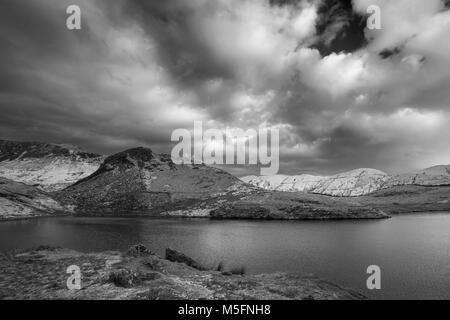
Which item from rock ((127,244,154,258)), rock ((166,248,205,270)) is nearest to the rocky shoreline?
rock ((127,244,154,258))

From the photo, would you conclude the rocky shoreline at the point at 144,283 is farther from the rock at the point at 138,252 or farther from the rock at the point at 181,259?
the rock at the point at 181,259

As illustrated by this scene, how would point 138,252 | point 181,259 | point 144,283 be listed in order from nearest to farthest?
point 144,283 < point 181,259 < point 138,252

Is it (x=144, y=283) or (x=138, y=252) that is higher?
(x=144, y=283)

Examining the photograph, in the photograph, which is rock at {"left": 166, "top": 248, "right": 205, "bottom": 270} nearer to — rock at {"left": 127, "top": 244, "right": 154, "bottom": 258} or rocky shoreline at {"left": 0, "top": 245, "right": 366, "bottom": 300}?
rock at {"left": 127, "top": 244, "right": 154, "bottom": 258}

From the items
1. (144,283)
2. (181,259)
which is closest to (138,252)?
(181,259)

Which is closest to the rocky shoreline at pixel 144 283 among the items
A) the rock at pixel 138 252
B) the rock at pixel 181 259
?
the rock at pixel 138 252

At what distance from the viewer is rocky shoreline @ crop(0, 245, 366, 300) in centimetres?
3566

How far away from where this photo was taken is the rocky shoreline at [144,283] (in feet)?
117

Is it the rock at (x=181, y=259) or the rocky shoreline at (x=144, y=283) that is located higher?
the rocky shoreline at (x=144, y=283)

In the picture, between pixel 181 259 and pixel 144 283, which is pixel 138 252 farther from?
pixel 144 283

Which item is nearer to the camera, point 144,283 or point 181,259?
point 144,283

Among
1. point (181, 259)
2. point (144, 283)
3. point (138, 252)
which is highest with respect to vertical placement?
point (144, 283)

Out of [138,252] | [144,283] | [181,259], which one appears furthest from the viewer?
[138,252]

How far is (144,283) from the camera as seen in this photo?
39.3m
